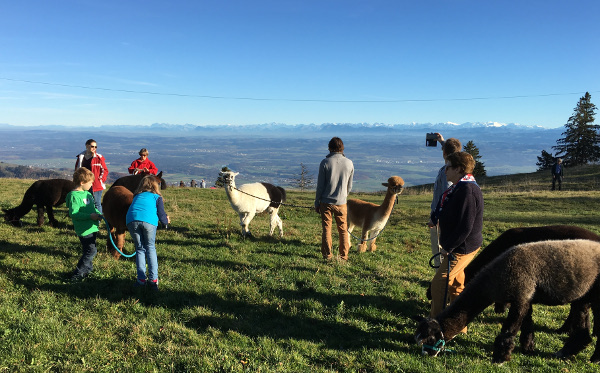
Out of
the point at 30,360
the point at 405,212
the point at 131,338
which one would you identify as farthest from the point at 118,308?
the point at 405,212

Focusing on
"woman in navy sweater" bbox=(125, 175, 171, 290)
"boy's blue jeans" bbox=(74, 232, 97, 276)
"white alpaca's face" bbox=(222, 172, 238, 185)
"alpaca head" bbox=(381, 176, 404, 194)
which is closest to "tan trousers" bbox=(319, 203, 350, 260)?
"alpaca head" bbox=(381, 176, 404, 194)

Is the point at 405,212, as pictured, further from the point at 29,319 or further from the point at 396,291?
the point at 29,319

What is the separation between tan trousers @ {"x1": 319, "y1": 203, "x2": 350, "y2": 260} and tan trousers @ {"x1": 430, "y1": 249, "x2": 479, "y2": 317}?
9.61 ft

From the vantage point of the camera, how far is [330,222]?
→ 729 cm

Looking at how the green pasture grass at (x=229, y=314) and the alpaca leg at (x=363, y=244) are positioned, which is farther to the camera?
the alpaca leg at (x=363, y=244)

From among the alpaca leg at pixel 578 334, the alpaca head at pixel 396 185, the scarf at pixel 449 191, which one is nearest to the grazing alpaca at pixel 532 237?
the alpaca leg at pixel 578 334

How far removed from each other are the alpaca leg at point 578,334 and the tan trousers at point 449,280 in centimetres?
128

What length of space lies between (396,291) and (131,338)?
13.5 ft

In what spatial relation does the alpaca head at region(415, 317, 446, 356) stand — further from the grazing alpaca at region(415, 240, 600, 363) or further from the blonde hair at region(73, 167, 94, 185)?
the blonde hair at region(73, 167, 94, 185)

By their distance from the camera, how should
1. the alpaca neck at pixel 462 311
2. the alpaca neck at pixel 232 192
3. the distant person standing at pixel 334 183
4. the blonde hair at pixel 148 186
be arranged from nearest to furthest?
the alpaca neck at pixel 462 311 → the blonde hair at pixel 148 186 → the distant person standing at pixel 334 183 → the alpaca neck at pixel 232 192

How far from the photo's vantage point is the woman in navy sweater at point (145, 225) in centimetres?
540

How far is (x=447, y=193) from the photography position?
4.34m

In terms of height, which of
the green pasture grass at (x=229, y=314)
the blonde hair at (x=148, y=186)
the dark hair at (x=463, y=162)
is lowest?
the green pasture grass at (x=229, y=314)

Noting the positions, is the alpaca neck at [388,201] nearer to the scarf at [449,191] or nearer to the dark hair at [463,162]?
the scarf at [449,191]
